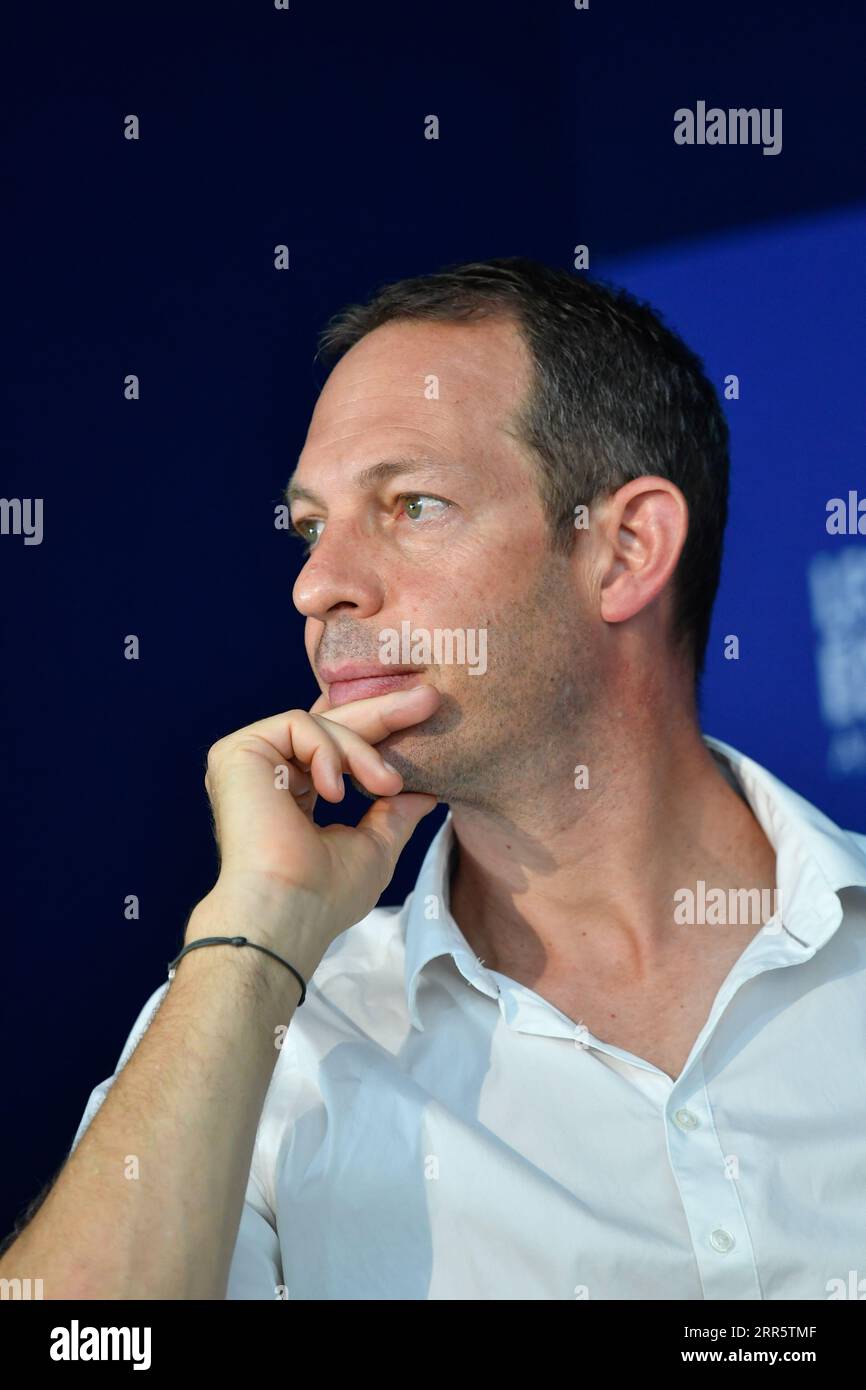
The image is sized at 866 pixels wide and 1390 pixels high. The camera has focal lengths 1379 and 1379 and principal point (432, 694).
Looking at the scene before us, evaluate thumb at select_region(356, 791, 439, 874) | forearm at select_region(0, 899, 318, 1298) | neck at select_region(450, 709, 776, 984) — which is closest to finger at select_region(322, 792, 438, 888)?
thumb at select_region(356, 791, 439, 874)

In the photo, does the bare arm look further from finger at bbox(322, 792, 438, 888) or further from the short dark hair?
the short dark hair

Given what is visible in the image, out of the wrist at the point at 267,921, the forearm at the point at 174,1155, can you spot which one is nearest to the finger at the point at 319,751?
the wrist at the point at 267,921

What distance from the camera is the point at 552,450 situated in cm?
183

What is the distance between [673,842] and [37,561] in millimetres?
1048

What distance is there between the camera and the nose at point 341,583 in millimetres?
1714

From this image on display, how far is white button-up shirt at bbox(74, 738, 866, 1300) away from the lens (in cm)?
153

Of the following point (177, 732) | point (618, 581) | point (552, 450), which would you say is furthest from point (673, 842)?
point (177, 732)

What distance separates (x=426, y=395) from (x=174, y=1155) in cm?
101

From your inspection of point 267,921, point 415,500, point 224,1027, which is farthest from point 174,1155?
point 415,500

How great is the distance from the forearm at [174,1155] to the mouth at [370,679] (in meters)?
0.41

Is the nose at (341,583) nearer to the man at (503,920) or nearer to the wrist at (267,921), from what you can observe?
the man at (503,920)

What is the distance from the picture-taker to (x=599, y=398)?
1.90 m
